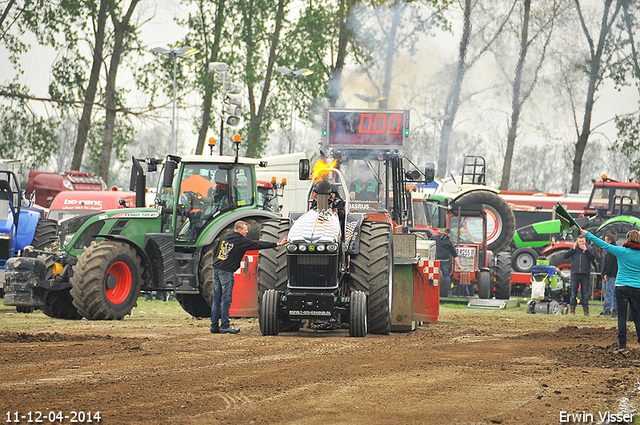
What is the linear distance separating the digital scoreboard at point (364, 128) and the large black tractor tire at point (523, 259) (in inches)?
519

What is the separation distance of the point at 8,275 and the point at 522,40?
2401cm

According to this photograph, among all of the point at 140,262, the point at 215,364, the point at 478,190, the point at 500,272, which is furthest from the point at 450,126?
the point at 215,364

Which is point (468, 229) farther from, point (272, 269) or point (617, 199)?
point (272, 269)

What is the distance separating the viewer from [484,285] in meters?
21.5

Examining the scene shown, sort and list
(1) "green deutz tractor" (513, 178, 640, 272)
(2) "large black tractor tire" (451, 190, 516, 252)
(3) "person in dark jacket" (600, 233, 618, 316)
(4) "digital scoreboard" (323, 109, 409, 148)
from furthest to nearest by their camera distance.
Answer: (1) "green deutz tractor" (513, 178, 640, 272) → (2) "large black tractor tire" (451, 190, 516, 252) → (3) "person in dark jacket" (600, 233, 618, 316) → (4) "digital scoreboard" (323, 109, 409, 148)

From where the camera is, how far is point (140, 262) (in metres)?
14.2

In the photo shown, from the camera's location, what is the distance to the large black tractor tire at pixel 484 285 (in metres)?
21.5

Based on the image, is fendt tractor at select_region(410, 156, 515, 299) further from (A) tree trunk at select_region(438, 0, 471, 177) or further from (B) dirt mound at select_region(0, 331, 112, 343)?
(B) dirt mound at select_region(0, 331, 112, 343)

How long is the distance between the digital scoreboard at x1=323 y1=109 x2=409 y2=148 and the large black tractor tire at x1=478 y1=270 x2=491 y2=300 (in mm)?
8358

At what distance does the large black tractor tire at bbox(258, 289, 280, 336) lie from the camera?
1106 centimetres

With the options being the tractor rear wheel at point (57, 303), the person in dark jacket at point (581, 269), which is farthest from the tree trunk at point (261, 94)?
the tractor rear wheel at point (57, 303)

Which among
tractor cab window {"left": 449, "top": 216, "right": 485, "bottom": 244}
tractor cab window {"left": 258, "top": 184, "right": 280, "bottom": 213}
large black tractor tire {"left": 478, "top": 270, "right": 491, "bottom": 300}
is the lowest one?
large black tractor tire {"left": 478, "top": 270, "right": 491, "bottom": 300}

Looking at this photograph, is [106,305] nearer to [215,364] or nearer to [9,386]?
[215,364]

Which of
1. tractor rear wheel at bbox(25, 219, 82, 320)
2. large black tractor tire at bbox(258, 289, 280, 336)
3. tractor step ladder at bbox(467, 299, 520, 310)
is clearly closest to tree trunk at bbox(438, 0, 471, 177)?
tractor step ladder at bbox(467, 299, 520, 310)
